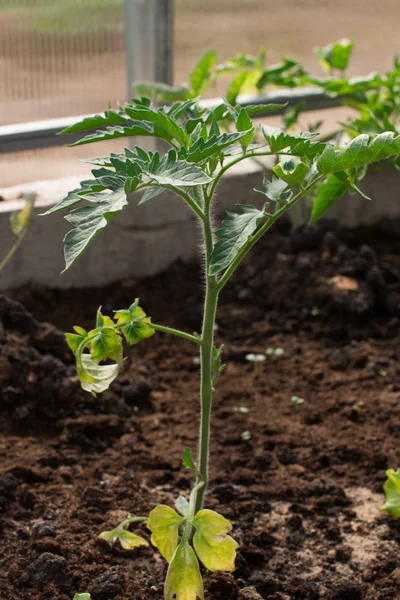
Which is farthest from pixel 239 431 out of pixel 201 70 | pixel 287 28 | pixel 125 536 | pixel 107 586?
pixel 287 28

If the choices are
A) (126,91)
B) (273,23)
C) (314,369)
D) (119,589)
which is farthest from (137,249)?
(119,589)

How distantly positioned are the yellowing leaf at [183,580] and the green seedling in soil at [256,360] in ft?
3.34

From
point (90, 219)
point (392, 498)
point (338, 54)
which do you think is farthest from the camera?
point (338, 54)

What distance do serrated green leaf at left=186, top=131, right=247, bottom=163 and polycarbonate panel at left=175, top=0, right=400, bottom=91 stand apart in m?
1.77

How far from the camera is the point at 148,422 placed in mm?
2031

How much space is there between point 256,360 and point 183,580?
42.0 inches

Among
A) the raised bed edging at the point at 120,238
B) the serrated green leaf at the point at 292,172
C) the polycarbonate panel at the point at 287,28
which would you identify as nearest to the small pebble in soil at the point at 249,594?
the serrated green leaf at the point at 292,172

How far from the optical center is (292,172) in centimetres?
119

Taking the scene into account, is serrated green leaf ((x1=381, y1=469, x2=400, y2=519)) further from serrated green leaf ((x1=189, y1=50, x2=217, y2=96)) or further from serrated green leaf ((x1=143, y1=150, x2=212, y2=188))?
serrated green leaf ((x1=189, y1=50, x2=217, y2=96))

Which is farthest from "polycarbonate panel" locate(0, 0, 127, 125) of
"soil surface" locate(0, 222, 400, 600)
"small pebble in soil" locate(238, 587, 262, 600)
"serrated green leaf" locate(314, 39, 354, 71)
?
"small pebble in soil" locate(238, 587, 262, 600)

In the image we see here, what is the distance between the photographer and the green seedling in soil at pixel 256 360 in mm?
2205

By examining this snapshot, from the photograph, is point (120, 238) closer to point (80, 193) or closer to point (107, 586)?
point (107, 586)

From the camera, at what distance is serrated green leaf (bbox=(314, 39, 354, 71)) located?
2852 millimetres

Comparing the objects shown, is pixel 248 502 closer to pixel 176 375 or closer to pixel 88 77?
pixel 176 375
